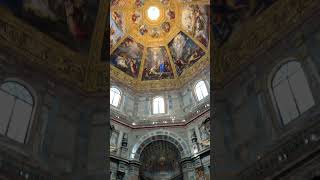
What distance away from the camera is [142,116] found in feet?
89.6

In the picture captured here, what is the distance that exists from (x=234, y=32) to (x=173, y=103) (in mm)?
11985

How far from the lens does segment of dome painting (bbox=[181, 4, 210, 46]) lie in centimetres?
2812

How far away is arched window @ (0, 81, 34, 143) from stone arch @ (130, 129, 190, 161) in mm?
12085

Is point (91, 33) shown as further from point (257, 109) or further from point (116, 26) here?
point (116, 26)

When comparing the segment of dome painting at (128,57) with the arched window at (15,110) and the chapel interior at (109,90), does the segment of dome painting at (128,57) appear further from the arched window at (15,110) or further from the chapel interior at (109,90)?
the arched window at (15,110)

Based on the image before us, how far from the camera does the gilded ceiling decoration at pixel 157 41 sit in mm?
28575

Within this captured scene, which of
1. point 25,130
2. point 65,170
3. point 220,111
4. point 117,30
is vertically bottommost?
point 65,170

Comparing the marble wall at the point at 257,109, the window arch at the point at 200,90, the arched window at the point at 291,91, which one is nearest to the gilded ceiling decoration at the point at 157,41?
the window arch at the point at 200,90

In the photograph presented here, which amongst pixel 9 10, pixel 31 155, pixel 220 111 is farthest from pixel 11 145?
pixel 220 111

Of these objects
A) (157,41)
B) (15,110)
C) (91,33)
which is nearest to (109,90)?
(91,33)

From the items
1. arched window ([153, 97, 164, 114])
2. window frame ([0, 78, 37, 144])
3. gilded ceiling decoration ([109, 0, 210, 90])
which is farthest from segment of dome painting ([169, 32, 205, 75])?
window frame ([0, 78, 37, 144])

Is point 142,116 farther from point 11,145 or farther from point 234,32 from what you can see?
point 11,145

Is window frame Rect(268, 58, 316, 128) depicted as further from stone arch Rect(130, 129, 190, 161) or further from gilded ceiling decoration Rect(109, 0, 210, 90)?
gilded ceiling decoration Rect(109, 0, 210, 90)

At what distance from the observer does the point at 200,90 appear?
88.6 feet
